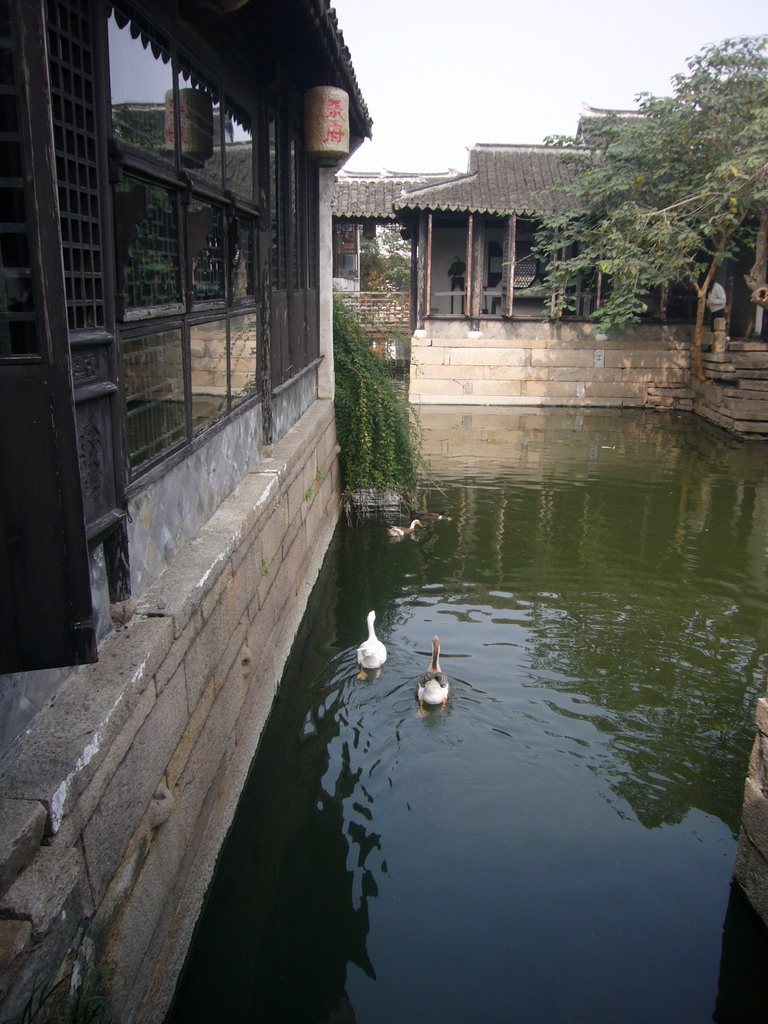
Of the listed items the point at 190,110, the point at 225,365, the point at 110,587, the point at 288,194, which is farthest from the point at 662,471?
the point at 110,587

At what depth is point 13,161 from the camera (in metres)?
2.01

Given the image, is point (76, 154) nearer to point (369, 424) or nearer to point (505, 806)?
point (505, 806)

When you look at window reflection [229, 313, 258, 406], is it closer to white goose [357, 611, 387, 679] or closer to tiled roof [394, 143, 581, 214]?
white goose [357, 611, 387, 679]

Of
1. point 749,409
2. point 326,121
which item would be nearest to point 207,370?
point 326,121

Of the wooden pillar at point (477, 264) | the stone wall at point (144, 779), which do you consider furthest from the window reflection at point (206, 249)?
the wooden pillar at point (477, 264)

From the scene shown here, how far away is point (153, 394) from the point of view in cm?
380

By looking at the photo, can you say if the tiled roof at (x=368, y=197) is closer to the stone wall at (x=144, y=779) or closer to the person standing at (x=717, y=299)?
the person standing at (x=717, y=299)

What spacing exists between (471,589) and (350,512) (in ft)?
8.92

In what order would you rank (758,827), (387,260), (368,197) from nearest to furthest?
(758,827)
(368,197)
(387,260)

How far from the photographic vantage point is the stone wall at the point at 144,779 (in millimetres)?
2227

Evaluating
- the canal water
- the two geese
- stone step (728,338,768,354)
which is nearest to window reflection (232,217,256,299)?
the two geese

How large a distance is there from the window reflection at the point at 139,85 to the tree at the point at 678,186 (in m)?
13.7

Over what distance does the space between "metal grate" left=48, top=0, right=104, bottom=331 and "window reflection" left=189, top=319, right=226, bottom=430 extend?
1.45 m

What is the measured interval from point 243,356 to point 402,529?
4621 millimetres
